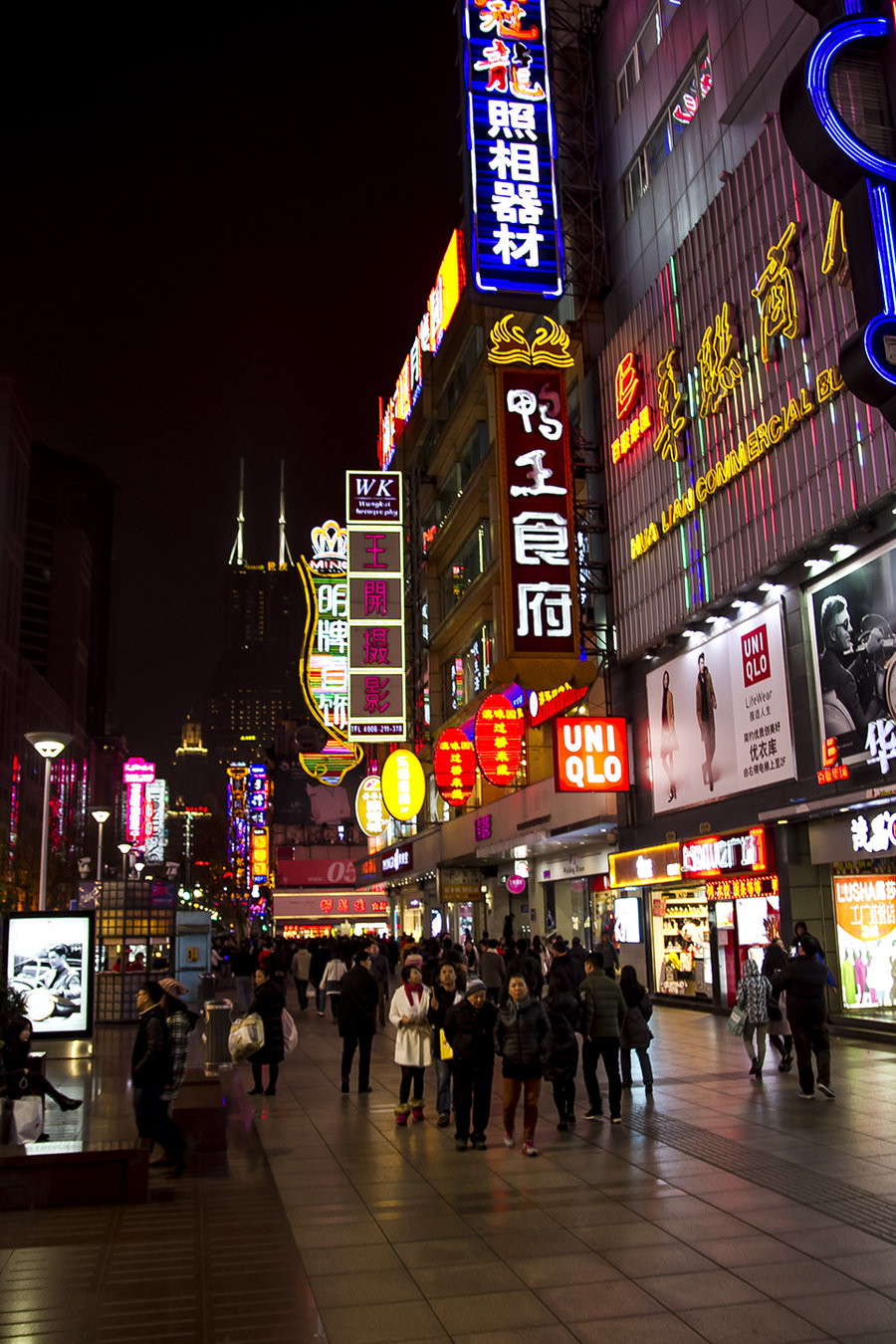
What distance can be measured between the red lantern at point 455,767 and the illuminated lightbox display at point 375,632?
9.95ft

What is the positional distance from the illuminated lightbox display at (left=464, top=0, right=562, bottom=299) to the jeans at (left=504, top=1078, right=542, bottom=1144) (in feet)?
63.1

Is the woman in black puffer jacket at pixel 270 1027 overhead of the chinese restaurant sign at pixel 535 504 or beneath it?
beneath

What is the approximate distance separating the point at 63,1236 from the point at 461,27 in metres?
26.9

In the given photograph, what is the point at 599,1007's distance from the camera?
11.9 meters

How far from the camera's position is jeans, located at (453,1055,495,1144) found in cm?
1069

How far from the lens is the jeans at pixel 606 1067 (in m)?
11.6

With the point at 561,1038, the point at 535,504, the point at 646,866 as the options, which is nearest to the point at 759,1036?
the point at 561,1038

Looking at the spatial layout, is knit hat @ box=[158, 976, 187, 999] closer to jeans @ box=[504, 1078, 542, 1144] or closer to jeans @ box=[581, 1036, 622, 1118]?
jeans @ box=[504, 1078, 542, 1144]

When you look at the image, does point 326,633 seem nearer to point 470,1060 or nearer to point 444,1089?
point 444,1089

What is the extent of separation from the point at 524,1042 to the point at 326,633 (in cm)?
3775

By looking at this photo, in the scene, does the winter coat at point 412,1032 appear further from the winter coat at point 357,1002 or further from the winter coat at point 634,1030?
the winter coat at point 634,1030

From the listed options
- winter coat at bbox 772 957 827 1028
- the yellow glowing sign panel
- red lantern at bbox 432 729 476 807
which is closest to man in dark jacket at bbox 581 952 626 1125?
winter coat at bbox 772 957 827 1028

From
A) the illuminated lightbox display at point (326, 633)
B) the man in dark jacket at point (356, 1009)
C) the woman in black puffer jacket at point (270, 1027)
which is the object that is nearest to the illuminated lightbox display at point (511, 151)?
the man in dark jacket at point (356, 1009)

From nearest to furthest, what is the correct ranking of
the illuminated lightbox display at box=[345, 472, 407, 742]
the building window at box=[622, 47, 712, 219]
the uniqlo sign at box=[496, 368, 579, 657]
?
the building window at box=[622, 47, 712, 219], the uniqlo sign at box=[496, 368, 579, 657], the illuminated lightbox display at box=[345, 472, 407, 742]
